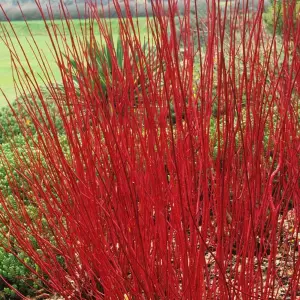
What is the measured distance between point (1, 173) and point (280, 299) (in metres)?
2.65

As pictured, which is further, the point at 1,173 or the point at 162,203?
the point at 1,173

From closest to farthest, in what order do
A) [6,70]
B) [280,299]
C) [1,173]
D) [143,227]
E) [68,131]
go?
[68,131]
[143,227]
[280,299]
[1,173]
[6,70]

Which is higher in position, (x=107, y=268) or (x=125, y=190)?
(x=125, y=190)

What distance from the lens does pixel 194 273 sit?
1611 millimetres

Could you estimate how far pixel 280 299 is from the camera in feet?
8.09

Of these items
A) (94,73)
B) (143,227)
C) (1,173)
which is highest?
(94,73)

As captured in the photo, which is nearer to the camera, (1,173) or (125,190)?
(125,190)

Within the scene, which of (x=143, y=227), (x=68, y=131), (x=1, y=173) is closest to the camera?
(x=68, y=131)

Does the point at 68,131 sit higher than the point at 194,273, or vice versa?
the point at 68,131

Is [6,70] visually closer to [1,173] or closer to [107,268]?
[1,173]

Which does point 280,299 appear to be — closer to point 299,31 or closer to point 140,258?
point 140,258

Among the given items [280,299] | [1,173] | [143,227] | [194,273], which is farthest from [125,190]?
[1,173]

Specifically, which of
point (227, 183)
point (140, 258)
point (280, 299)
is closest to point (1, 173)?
point (280, 299)

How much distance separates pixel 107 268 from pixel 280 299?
1.00 meters
